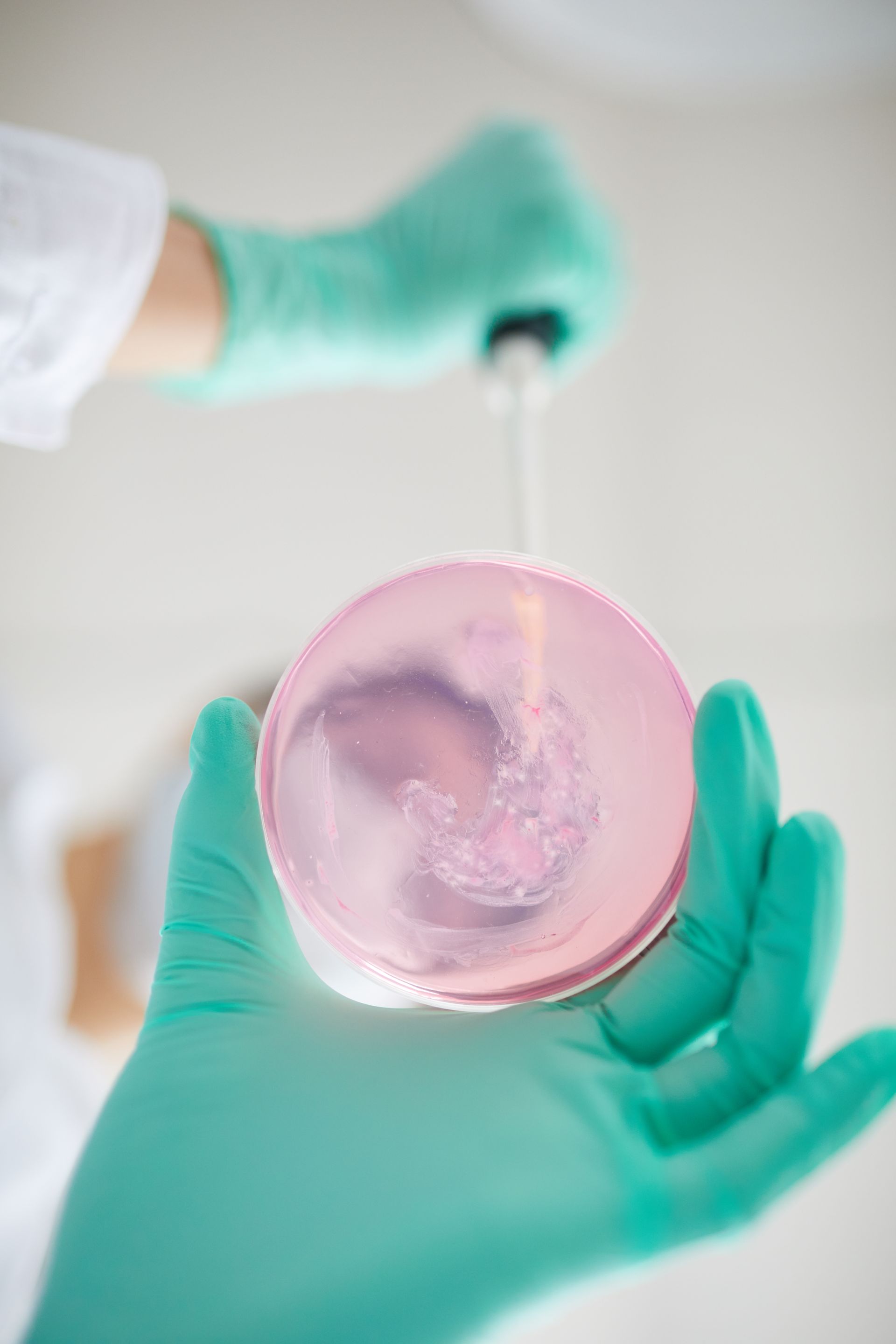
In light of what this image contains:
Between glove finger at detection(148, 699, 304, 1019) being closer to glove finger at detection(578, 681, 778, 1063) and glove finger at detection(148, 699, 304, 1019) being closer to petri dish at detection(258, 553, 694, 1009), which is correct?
petri dish at detection(258, 553, 694, 1009)

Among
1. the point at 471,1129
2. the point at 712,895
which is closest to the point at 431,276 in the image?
the point at 712,895

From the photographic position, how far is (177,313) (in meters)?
1.16

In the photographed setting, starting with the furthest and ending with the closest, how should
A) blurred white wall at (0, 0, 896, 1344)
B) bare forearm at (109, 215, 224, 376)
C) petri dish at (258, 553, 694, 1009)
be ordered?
blurred white wall at (0, 0, 896, 1344), bare forearm at (109, 215, 224, 376), petri dish at (258, 553, 694, 1009)

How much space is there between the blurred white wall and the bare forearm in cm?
62

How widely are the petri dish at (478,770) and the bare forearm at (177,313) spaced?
67cm

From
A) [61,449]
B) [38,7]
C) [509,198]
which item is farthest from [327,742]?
[38,7]

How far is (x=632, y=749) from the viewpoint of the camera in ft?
2.38

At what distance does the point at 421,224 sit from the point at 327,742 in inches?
46.4

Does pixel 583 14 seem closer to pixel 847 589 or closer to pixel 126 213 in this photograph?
pixel 126 213

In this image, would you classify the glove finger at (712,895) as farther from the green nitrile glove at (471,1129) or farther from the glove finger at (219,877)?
the glove finger at (219,877)

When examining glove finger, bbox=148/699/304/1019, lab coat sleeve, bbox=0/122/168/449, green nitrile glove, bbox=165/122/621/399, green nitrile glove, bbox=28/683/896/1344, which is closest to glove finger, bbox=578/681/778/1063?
green nitrile glove, bbox=28/683/896/1344

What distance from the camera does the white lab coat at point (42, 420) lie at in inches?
34.7

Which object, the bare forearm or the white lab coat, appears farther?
the bare forearm

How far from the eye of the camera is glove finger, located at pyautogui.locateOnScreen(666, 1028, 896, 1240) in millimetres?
605
